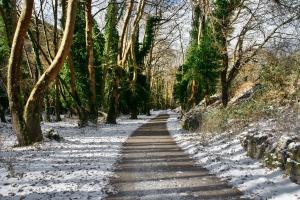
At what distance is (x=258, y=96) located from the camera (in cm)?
1834

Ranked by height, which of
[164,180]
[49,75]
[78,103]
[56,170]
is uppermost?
[49,75]

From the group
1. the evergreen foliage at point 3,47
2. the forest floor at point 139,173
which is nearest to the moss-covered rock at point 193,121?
the forest floor at point 139,173

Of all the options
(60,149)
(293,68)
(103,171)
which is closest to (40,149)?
(60,149)

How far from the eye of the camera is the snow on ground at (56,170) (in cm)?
850

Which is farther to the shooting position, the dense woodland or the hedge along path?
the dense woodland

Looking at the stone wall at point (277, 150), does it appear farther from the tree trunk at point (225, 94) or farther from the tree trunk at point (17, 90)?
the tree trunk at point (225, 94)

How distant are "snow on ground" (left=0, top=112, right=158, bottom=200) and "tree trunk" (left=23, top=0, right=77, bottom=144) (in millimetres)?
902

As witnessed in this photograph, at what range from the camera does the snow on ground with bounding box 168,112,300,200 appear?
818 centimetres

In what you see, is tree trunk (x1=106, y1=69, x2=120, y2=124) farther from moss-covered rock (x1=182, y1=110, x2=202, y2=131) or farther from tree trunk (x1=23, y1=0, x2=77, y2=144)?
tree trunk (x1=23, y1=0, x2=77, y2=144)

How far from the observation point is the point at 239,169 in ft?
34.3

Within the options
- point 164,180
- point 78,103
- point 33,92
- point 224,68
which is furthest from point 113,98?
point 164,180

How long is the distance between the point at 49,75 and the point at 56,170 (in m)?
5.25

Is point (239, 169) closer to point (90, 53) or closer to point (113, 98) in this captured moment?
point (90, 53)

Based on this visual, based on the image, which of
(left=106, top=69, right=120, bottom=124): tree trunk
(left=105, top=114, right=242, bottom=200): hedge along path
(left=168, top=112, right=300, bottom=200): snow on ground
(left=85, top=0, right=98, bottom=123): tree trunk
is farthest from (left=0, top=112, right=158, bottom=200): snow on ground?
(left=106, top=69, right=120, bottom=124): tree trunk
